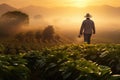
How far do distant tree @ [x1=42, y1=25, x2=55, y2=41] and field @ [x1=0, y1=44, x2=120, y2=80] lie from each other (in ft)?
81.0

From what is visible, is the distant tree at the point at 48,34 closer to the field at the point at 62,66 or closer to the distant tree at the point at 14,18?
the distant tree at the point at 14,18

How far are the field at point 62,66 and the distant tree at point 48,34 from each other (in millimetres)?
24675

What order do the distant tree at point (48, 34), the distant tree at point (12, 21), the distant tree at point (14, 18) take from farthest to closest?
1. the distant tree at point (14, 18)
2. the distant tree at point (12, 21)
3. the distant tree at point (48, 34)

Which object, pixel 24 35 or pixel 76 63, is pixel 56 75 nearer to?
pixel 76 63

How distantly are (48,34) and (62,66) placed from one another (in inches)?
1141

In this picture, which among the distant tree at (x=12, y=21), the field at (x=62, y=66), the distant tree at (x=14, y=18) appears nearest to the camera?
the field at (x=62, y=66)

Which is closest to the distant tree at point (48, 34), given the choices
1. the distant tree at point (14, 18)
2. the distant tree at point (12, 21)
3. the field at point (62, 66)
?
the distant tree at point (12, 21)

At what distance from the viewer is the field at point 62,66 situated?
9.30 m

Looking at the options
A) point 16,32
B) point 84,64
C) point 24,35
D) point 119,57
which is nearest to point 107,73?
point 84,64

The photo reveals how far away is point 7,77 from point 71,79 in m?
1.39

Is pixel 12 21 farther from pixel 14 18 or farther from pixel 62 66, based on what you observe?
pixel 62 66

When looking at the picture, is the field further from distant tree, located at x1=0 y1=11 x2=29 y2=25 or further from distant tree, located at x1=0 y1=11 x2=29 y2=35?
distant tree, located at x1=0 y1=11 x2=29 y2=25

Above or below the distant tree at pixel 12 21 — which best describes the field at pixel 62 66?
above

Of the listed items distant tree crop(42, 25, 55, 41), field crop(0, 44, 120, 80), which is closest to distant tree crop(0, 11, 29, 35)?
distant tree crop(42, 25, 55, 41)
